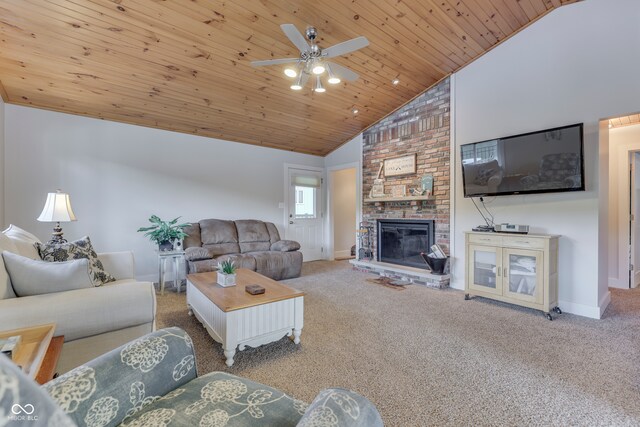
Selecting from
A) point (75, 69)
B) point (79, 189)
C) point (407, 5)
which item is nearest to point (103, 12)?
point (75, 69)

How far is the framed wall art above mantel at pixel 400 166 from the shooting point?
15.4 feet

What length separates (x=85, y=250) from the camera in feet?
7.90

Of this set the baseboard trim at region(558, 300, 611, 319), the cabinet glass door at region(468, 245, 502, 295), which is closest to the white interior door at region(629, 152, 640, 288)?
the baseboard trim at region(558, 300, 611, 319)

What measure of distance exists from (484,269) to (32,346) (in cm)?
390

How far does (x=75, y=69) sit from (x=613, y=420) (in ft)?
16.9

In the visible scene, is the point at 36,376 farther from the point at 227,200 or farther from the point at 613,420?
the point at 227,200

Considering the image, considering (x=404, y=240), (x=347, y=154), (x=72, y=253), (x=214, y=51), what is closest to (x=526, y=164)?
(x=404, y=240)

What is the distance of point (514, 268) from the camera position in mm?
3223

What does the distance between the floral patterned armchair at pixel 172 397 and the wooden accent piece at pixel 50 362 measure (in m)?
0.29

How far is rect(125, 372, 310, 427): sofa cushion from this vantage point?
92 cm

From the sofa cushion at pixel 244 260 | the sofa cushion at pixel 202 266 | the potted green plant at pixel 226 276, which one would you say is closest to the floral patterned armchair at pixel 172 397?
the potted green plant at pixel 226 276

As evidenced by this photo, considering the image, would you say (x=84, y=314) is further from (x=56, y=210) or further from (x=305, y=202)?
(x=305, y=202)

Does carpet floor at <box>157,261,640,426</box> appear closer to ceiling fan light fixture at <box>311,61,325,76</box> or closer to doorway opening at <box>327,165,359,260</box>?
ceiling fan light fixture at <box>311,61,325,76</box>

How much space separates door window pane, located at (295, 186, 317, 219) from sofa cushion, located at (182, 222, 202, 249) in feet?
6.93
